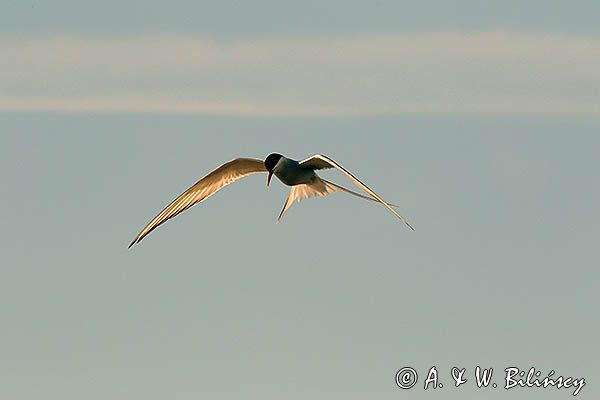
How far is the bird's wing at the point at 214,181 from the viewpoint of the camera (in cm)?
3553

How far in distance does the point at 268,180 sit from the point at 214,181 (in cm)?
251

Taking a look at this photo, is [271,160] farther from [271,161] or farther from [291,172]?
[291,172]

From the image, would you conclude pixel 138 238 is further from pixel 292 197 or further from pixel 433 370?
pixel 433 370

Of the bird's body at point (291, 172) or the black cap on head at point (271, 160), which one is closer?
the bird's body at point (291, 172)

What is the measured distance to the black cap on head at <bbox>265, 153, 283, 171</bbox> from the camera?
3462cm

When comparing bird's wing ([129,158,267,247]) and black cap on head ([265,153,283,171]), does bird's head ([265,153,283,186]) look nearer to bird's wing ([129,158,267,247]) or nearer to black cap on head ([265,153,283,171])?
black cap on head ([265,153,283,171])

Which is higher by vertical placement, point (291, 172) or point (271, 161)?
point (271, 161)

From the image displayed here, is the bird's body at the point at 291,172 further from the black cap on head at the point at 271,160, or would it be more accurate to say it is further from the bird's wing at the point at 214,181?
the bird's wing at the point at 214,181

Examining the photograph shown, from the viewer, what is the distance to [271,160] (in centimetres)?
3469

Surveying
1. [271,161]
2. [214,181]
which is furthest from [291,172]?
[214,181]

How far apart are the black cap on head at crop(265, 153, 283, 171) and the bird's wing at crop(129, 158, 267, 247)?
123cm

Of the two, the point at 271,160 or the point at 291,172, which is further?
the point at 271,160

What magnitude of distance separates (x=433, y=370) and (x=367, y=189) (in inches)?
293

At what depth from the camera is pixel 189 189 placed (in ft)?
118
